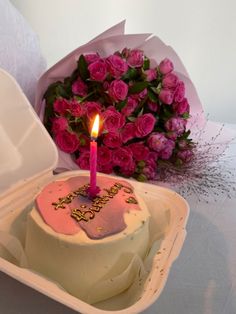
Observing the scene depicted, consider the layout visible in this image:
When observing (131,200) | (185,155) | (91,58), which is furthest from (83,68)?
(131,200)

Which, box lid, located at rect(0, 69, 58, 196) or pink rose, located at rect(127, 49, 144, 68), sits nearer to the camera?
box lid, located at rect(0, 69, 58, 196)

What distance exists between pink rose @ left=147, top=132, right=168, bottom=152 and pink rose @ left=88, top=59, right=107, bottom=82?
0.14 m

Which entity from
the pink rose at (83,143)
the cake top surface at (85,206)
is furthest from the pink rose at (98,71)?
the cake top surface at (85,206)

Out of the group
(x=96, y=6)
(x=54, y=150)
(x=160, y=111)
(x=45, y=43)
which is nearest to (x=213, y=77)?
(x=96, y=6)

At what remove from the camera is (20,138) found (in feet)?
2.20

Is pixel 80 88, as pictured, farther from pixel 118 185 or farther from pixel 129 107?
pixel 118 185

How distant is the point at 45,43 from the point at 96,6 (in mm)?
210

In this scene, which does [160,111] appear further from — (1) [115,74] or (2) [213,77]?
(2) [213,77]

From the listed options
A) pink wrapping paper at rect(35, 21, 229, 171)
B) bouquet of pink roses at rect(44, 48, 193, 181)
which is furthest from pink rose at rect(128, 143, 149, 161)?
pink wrapping paper at rect(35, 21, 229, 171)

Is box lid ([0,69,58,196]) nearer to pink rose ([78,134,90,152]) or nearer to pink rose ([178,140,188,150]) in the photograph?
pink rose ([78,134,90,152])

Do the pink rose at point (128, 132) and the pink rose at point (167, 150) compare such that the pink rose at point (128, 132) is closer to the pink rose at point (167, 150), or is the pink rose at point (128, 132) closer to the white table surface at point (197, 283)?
the pink rose at point (167, 150)

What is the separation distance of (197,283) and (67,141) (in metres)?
0.33

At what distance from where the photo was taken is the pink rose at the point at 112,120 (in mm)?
743

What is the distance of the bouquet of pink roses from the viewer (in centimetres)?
75
